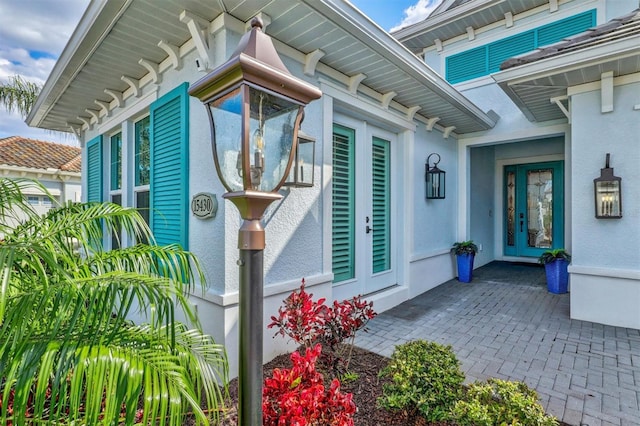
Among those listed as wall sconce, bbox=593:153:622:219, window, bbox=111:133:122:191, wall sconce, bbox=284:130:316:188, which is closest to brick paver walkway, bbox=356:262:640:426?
wall sconce, bbox=593:153:622:219

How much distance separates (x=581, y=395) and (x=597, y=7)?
250 inches

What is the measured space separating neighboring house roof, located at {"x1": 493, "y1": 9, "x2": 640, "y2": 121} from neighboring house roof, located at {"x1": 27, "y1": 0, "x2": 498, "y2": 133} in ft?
2.91

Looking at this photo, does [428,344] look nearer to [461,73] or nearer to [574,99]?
[574,99]

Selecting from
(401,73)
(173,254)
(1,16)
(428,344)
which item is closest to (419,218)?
(401,73)

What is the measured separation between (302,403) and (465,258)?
541cm

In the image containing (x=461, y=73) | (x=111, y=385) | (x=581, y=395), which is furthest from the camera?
(x=461, y=73)

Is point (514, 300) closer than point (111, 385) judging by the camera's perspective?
No

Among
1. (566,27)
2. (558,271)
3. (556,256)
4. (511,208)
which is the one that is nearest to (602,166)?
(556,256)

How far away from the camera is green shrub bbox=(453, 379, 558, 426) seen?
175cm

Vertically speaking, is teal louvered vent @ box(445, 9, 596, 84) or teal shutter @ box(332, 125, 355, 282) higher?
teal louvered vent @ box(445, 9, 596, 84)

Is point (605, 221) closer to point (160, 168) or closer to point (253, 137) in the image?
point (253, 137)

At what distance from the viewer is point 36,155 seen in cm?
1271

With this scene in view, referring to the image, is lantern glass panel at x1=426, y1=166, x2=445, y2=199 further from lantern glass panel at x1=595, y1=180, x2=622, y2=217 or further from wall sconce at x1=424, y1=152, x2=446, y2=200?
lantern glass panel at x1=595, y1=180, x2=622, y2=217

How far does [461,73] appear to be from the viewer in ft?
22.8
